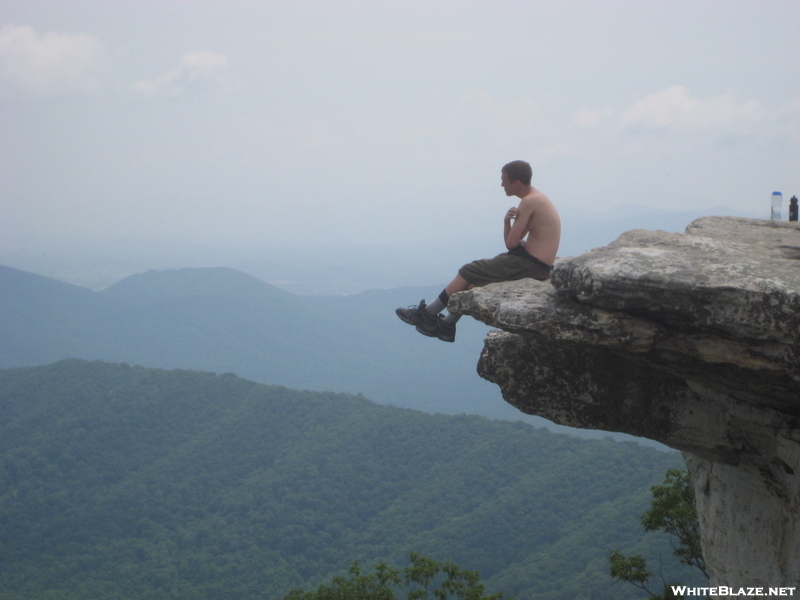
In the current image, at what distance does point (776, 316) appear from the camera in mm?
5973

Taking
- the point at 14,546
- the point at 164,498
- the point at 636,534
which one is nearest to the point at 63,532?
the point at 14,546

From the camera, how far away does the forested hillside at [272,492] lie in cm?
6031

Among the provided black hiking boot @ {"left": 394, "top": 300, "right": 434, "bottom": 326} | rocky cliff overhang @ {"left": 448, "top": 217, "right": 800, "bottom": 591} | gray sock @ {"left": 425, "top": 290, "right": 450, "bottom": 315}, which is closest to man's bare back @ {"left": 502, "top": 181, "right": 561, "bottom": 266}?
rocky cliff overhang @ {"left": 448, "top": 217, "right": 800, "bottom": 591}

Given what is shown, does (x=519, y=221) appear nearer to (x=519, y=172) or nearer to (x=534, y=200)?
(x=534, y=200)

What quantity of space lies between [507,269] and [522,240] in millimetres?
487

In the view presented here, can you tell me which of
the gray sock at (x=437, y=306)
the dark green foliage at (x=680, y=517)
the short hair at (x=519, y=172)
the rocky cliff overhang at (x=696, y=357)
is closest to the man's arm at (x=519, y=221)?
the short hair at (x=519, y=172)

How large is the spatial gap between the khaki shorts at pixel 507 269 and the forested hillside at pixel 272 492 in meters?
39.8

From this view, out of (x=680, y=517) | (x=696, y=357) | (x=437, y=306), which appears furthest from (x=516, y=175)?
(x=680, y=517)

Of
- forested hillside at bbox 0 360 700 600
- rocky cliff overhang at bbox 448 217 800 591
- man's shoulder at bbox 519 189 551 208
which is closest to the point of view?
rocky cliff overhang at bbox 448 217 800 591

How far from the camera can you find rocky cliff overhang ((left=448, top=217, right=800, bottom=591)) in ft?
20.6

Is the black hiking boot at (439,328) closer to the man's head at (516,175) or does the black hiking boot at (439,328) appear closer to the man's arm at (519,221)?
the man's arm at (519,221)

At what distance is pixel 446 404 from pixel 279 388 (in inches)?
3290
